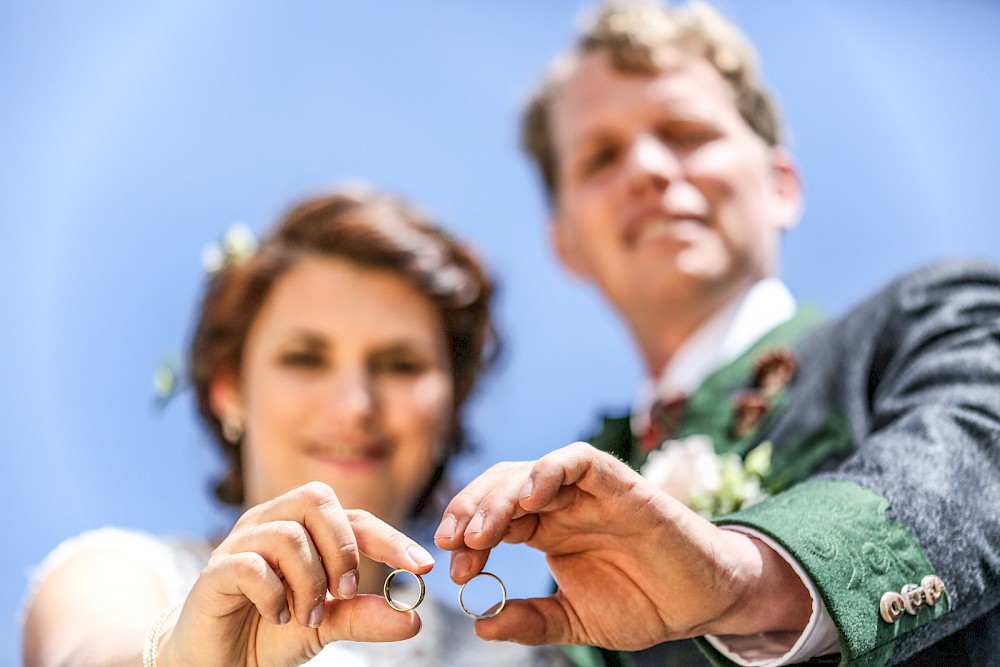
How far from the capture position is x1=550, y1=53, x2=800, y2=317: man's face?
108 inches

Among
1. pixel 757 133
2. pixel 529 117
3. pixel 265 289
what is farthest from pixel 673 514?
pixel 529 117

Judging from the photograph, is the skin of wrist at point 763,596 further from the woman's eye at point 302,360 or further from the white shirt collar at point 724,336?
the woman's eye at point 302,360

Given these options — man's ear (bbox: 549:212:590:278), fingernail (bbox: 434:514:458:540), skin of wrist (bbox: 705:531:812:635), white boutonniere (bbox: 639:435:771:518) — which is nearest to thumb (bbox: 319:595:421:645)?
fingernail (bbox: 434:514:458:540)

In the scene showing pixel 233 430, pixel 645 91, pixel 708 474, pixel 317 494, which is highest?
pixel 645 91

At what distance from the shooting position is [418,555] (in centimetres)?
112

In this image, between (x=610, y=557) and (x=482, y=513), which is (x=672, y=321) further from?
(x=482, y=513)

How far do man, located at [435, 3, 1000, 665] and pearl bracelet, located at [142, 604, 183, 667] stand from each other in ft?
1.55

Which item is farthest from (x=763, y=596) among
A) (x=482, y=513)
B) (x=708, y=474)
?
(x=708, y=474)

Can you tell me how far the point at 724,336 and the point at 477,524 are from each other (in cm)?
176

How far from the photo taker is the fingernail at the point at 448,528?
3.58 ft

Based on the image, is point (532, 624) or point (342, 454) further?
point (342, 454)

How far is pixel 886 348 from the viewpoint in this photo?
186cm

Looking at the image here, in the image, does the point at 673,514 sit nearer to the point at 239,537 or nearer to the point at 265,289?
the point at 239,537

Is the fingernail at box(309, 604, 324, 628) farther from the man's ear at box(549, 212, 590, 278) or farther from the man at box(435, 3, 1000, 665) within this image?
the man's ear at box(549, 212, 590, 278)
